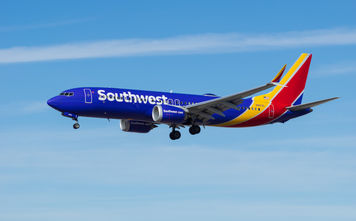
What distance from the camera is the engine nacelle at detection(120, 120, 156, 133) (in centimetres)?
6431

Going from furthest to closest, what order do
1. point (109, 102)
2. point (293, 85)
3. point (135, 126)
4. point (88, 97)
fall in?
point (293, 85), point (135, 126), point (109, 102), point (88, 97)

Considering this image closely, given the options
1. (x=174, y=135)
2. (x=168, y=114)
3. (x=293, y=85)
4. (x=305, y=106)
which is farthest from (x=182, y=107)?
(x=293, y=85)

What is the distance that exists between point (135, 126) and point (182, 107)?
21.4ft

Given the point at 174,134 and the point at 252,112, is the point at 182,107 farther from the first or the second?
the point at 252,112

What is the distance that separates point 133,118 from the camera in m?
58.8

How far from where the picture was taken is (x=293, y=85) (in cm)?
6788

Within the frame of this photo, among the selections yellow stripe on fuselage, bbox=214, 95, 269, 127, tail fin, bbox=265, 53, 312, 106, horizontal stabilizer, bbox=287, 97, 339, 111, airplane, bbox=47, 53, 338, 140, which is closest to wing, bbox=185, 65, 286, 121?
airplane, bbox=47, 53, 338, 140

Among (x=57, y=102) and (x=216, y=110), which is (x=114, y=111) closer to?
(x=57, y=102)

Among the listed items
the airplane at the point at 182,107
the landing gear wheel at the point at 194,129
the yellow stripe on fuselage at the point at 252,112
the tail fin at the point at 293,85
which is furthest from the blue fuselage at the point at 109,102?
the tail fin at the point at 293,85

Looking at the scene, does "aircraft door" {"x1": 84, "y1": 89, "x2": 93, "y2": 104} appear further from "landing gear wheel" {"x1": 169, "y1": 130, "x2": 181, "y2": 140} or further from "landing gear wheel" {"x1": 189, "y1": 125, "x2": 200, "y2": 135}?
"landing gear wheel" {"x1": 189, "y1": 125, "x2": 200, "y2": 135}

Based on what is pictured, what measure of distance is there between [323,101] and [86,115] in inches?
787

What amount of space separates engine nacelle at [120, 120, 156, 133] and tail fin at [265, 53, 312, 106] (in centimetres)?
1174

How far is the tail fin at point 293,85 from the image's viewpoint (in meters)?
66.6

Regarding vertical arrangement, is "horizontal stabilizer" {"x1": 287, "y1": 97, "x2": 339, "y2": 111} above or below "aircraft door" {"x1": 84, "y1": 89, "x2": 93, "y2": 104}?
above
